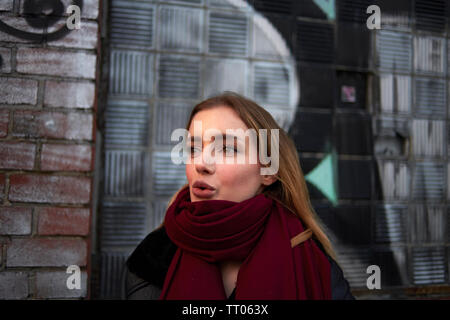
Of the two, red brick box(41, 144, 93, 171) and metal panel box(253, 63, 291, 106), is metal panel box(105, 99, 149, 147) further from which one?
metal panel box(253, 63, 291, 106)

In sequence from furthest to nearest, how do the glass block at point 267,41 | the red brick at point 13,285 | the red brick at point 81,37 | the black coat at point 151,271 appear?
the glass block at point 267,41 → the red brick at point 81,37 → the red brick at point 13,285 → the black coat at point 151,271

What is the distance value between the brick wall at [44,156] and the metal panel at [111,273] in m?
0.44

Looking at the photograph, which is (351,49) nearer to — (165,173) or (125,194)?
(165,173)

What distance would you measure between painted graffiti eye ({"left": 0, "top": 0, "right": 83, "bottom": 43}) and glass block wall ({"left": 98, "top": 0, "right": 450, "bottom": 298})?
49 centimetres

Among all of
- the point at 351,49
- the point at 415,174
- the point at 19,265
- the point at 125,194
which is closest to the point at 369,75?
the point at 351,49

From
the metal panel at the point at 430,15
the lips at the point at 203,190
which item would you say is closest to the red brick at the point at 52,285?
the lips at the point at 203,190

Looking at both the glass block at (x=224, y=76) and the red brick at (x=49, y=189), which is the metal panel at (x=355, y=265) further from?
the red brick at (x=49, y=189)

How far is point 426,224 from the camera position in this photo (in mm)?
2354

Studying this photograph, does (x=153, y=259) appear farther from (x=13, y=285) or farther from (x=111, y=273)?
(x=111, y=273)

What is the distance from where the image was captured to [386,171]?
2324 mm

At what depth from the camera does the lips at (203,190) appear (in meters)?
1.07

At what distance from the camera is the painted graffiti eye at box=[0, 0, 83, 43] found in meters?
1.52

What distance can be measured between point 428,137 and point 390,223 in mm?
663

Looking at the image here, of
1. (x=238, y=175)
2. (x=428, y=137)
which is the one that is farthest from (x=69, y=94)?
(x=428, y=137)
